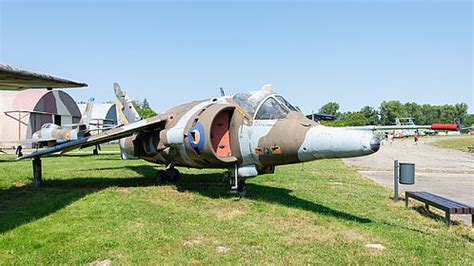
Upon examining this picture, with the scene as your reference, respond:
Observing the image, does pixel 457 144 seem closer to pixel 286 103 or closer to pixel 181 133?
pixel 286 103

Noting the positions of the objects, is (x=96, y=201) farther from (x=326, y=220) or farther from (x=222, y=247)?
(x=326, y=220)

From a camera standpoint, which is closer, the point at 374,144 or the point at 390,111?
the point at 374,144

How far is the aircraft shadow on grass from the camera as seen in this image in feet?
26.3

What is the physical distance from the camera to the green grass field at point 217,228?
5.46 m

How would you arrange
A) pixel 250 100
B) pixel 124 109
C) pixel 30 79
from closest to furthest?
pixel 30 79
pixel 250 100
pixel 124 109

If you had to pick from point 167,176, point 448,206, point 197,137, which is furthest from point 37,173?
point 448,206

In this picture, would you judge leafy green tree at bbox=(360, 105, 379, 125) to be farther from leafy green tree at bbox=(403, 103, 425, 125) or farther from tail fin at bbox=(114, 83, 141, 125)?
tail fin at bbox=(114, 83, 141, 125)

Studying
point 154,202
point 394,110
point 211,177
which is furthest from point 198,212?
point 394,110

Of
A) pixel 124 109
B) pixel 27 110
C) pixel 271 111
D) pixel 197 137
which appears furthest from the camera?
pixel 27 110

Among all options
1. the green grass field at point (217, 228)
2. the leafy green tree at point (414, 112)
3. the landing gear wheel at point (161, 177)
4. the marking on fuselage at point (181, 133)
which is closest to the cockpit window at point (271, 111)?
the marking on fuselage at point (181, 133)

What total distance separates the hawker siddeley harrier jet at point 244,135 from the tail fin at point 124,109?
5.17 metres

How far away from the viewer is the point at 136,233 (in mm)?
6578

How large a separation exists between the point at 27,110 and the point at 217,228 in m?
44.9

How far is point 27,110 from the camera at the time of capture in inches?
1751
